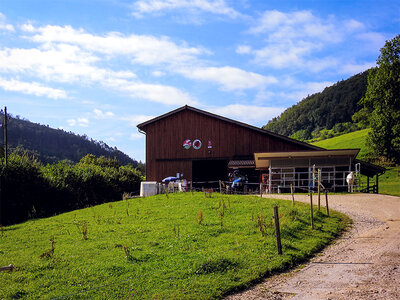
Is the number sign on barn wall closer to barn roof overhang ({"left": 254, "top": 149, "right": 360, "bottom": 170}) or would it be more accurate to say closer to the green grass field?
barn roof overhang ({"left": 254, "top": 149, "right": 360, "bottom": 170})

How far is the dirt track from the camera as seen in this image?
847cm

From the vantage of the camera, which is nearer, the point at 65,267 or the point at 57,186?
the point at 65,267

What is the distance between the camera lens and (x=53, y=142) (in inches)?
6102

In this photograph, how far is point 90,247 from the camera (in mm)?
12852

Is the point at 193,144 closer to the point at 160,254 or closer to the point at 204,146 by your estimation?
the point at 204,146

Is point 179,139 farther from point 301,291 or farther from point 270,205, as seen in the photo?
point 301,291

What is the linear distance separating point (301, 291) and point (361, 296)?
4.18 feet

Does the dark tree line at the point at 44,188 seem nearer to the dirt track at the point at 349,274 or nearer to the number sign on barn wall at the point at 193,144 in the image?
the number sign on barn wall at the point at 193,144

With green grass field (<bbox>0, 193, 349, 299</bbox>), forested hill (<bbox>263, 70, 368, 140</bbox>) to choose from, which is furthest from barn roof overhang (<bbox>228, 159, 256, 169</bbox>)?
forested hill (<bbox>263, 70, 368, 140</bbox>)

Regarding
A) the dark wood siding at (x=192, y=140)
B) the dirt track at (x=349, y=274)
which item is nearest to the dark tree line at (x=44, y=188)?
the dark wood siding at (x=192, y=140)

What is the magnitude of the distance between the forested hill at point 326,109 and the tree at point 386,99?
7136 cm

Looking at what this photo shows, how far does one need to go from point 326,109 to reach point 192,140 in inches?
3989

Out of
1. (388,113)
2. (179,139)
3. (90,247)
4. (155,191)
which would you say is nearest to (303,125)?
(388,113)

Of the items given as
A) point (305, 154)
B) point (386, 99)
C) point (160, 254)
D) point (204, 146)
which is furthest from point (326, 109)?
point (160, 254)
